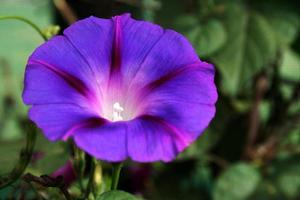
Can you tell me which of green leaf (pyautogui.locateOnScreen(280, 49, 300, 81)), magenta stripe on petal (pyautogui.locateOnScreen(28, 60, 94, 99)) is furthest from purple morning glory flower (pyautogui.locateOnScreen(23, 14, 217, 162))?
green leaf (pyautogui.locateOnScreen(280, 49, 300, 81))

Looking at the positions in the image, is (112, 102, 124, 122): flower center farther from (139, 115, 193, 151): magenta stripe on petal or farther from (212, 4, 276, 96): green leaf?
(212, 4, 276, 96): green leaf

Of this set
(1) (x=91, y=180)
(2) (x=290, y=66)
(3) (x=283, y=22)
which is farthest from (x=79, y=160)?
(2) (x=290, y=66)

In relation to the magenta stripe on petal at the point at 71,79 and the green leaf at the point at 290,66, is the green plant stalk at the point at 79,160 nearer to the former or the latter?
the magenta stripe on petal at the point at 71,79

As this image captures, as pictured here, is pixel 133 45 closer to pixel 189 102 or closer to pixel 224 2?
pixel 189 102

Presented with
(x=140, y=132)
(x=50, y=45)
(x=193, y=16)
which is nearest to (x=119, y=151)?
(x=140, y=132)

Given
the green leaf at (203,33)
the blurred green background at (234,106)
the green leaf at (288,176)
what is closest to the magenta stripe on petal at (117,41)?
the blurred green background at (234,106)

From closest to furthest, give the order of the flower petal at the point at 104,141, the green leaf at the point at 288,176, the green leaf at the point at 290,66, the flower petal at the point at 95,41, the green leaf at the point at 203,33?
the flower petal at the point at 104,141 → the flower petal at the point at 95,41 → the green leaf at the point at 203,33 → the green leaf at the point at 288,176 → the green leaf at the point at 290,66

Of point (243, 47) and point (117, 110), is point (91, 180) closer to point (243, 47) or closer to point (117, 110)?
point (117, 110)
